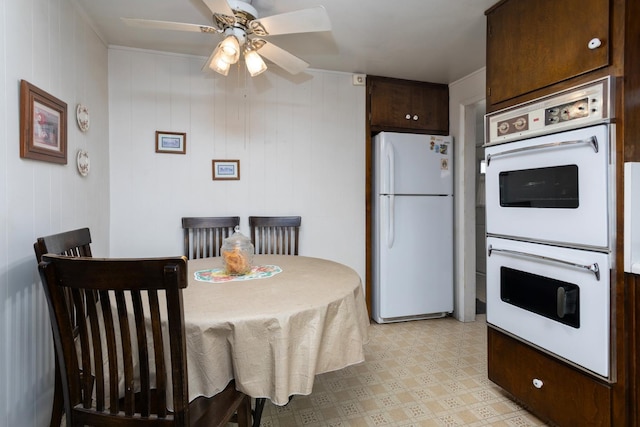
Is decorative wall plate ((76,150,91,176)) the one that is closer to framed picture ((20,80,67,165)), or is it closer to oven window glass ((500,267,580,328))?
framed picture ((20,80,67,165))

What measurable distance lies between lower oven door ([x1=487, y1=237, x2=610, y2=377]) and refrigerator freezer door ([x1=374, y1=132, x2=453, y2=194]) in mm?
1230

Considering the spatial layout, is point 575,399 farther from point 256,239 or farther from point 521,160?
point 256,239

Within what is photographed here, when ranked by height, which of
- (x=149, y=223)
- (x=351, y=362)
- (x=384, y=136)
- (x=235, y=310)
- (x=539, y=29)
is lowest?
(x=351, y=362)

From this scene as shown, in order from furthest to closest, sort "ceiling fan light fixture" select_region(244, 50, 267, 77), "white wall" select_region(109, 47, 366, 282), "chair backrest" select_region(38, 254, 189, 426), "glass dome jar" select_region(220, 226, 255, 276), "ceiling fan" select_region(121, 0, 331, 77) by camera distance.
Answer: "white wall" select_region(109, 47, 366, 282), "ceiling fan light fixture" select_region(244, 50, 267, 77), "glass dome jar" select_region(220, 226, 255, 276), "ceiling fan" select_region(121, 0, 331, 77), "chair backrest" select_region(38, 254, 189, 426)

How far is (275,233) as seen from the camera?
2938mm

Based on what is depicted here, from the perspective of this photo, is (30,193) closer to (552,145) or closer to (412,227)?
(552,145)

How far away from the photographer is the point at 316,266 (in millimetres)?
1962

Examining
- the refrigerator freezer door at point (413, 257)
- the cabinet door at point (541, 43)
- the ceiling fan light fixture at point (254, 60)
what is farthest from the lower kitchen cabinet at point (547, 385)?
the ceiling fan light fixture at point (254, 60)

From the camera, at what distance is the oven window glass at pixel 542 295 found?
1531 millimetres

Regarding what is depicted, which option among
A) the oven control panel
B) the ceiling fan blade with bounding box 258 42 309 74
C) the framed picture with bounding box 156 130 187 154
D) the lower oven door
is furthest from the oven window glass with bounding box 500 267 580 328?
the framed picture with bounding box 156 130 187 154

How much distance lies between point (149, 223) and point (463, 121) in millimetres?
3030

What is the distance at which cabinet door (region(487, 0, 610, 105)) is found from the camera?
57.7 inches

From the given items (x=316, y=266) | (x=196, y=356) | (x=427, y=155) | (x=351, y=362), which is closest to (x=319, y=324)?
(x=351, y=362)

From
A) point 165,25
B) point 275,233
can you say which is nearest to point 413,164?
point 275,233
